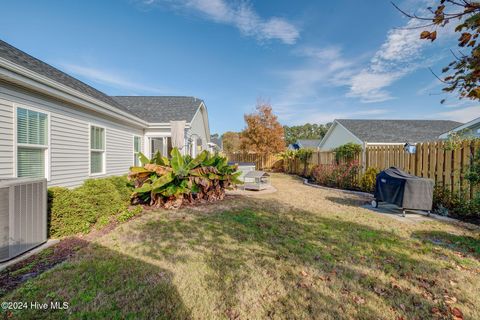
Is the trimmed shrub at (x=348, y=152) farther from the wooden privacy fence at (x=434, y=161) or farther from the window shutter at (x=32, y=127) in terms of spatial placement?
the window shutter at (x=32, y=127)

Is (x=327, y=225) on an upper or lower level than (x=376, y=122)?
lower

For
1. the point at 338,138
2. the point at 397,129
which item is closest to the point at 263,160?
the point at 338,138

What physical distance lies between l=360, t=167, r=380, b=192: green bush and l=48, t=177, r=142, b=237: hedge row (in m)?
8.79

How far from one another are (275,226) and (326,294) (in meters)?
2.29

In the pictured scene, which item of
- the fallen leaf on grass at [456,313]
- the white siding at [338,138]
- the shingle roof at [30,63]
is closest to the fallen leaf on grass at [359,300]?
the fallen leaf on grass at [456,313]

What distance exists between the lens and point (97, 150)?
23.8 ft

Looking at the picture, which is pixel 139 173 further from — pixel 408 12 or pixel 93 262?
pixel 408 12

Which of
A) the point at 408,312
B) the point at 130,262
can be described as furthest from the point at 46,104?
the point at 408,312

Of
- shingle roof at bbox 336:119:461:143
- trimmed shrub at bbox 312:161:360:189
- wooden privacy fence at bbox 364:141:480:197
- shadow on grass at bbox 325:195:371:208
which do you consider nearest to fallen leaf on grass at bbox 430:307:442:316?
shadow on grass at bbox 325:195:371:208

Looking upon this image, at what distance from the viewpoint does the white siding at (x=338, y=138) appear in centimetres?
1947

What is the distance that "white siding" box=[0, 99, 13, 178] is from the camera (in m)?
4.07

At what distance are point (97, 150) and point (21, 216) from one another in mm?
4688

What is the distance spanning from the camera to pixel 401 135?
18.7 meters

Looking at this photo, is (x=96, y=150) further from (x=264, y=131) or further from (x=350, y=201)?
(x=264, y=131)
